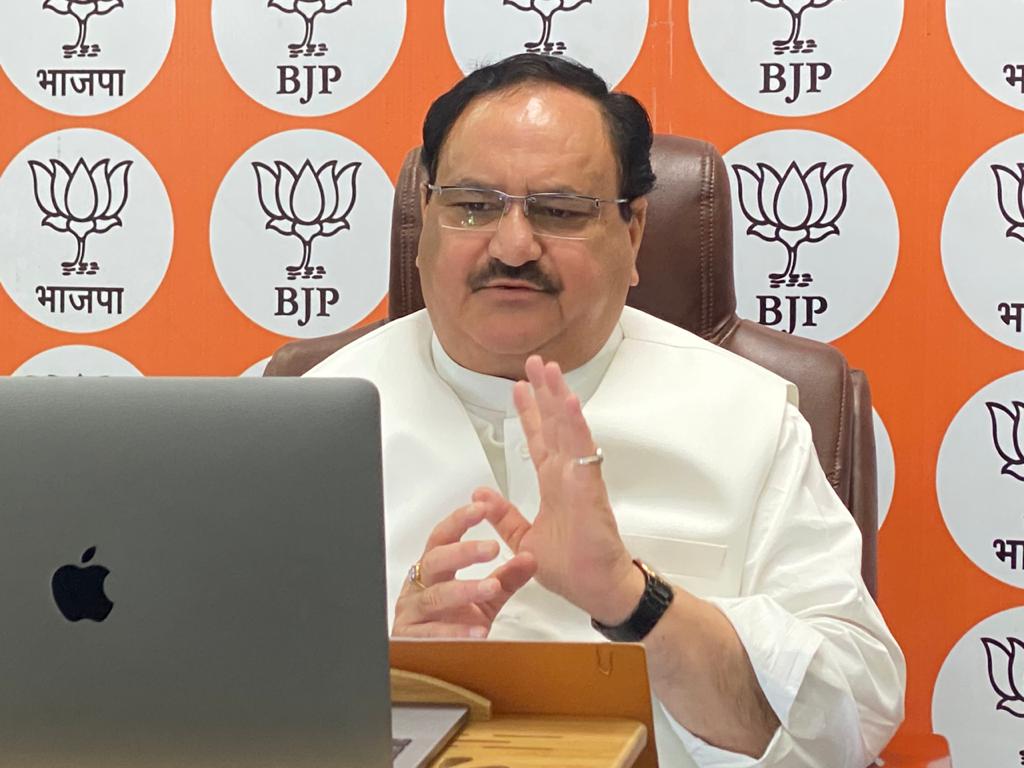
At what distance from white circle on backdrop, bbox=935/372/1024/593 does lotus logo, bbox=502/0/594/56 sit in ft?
3.13

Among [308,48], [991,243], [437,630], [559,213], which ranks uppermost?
[308,48]

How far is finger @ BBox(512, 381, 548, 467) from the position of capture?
51.4 inches

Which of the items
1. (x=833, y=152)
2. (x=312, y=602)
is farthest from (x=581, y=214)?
(x=312, y=602)

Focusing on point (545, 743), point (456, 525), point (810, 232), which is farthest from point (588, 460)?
point (810, 232)

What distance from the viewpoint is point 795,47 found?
7.69 feet

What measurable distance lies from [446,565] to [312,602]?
0.45 m

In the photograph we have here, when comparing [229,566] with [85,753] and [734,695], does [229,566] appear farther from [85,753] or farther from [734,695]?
[734,695]

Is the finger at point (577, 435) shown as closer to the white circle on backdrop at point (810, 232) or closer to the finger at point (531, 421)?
the finger at point (531, 421)

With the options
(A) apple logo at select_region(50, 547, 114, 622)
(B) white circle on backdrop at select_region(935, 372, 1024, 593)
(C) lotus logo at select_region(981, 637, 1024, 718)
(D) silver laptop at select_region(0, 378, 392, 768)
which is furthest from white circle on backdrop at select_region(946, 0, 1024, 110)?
(A) apple logo at select_region(50, 547, 114, 622)

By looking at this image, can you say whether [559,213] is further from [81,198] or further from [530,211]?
[81,198]

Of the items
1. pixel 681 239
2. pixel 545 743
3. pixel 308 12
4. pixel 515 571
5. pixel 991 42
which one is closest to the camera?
pixel 545 743

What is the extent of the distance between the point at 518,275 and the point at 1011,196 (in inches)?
42.0

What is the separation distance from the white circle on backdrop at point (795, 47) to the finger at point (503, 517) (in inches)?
49.8

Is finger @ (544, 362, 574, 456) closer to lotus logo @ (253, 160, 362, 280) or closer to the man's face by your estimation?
the man's face
